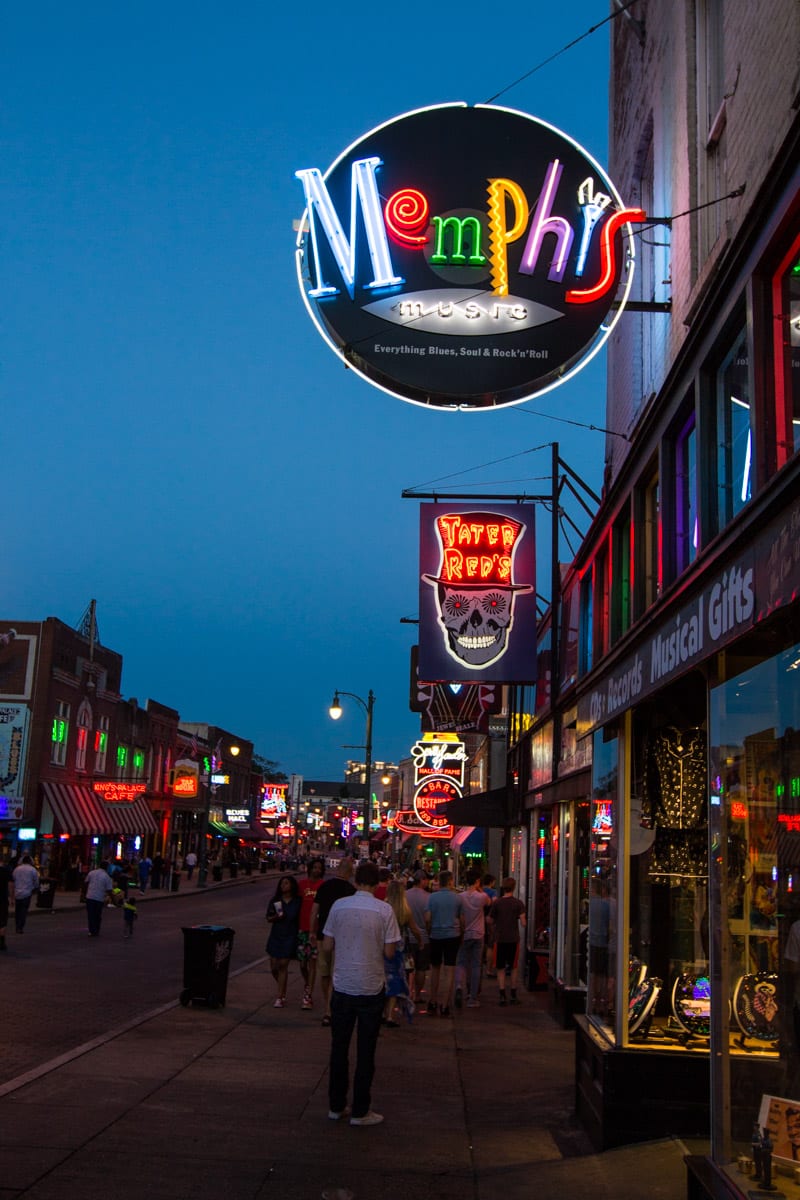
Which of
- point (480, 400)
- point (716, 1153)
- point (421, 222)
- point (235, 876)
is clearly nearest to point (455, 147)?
point (421, 222)

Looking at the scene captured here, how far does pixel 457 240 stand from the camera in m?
9.80

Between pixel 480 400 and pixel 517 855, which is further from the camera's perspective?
pixel 517 855

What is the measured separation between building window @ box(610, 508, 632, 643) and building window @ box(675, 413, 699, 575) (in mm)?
2310

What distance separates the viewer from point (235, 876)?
66.9 metres

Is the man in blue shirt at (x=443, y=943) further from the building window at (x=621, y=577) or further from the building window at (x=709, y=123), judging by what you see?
the building window at (x=709, y=123)

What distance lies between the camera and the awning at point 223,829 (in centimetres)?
7719

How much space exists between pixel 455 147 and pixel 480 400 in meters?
2.30

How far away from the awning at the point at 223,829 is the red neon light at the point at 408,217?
7061cm

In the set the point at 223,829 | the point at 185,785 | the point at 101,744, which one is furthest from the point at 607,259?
the point at 223,829

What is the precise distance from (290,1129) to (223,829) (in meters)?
72.9

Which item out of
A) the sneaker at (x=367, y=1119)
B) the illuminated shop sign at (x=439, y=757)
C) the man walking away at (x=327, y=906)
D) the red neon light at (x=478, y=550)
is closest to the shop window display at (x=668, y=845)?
the sneaker at (x=367, y=1119)

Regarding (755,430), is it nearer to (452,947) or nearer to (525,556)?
(452,947)

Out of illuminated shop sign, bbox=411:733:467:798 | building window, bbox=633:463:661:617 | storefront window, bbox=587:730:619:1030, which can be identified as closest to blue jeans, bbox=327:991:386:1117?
storefront window, bbox=587:730:619:1030

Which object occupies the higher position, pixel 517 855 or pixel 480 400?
pixel 480 400
